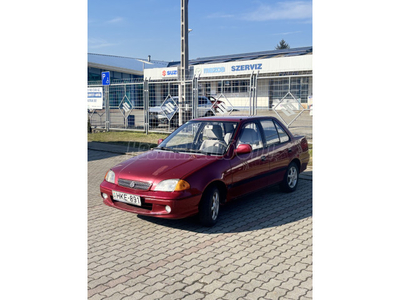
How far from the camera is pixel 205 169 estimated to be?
16.5 ft

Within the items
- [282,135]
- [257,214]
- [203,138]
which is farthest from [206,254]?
[282,135]

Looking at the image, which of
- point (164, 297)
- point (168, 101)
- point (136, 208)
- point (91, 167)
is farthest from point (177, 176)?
point (168, 101)

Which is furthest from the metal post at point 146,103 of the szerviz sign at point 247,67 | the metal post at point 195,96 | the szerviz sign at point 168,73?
the szerviz sign at point 168,73

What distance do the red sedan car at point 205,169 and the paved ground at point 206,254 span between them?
1.14 feet

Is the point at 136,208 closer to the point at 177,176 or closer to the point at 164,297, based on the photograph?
the point at 177,176

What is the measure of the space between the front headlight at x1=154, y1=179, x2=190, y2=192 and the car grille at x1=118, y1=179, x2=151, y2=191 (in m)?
0.15

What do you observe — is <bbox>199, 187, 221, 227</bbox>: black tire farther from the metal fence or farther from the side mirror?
the metal fence

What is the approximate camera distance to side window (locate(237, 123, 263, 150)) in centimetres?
587

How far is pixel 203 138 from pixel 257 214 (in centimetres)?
149

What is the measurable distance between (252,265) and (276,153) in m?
2.81

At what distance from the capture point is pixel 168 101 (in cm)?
1666

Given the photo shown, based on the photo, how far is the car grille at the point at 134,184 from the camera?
4.83m


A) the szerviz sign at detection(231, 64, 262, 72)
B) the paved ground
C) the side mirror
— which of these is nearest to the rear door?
the paved ground

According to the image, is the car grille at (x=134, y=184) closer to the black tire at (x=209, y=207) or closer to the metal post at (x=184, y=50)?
the black tire at (x=209, y=207)
